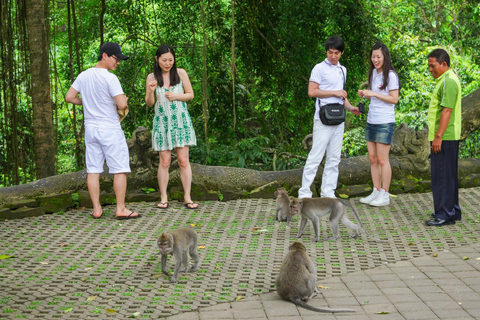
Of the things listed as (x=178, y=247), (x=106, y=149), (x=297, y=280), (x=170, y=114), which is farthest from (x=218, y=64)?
(x=297, y=280)

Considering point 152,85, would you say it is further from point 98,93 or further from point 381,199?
point 381,199

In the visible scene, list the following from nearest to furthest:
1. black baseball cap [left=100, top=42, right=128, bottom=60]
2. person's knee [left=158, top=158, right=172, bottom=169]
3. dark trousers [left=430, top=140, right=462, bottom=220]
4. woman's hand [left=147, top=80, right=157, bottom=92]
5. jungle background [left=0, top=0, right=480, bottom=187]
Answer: dark trousers [left=430, top=140, right=462, bottom=220] → black baseball cap [left=100, top=42, right=128, bottom=60] → woman's hand [left=147, top=80, right=157, bottom=92] → person's knee [left=158, top=158, right=172, bottom=169] → jungle background [left=0, top=0, right=480, bottom=187]

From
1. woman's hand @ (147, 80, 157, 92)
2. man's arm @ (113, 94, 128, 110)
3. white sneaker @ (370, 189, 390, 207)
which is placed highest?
woman's hand @ (147, 80, 157, 92)

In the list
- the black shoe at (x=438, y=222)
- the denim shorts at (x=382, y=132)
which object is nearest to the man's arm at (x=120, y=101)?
the denim shorts at (x=382, y=132)

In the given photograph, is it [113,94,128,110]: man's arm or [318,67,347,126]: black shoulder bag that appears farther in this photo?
[318,67,347,126]: black shoulder bag

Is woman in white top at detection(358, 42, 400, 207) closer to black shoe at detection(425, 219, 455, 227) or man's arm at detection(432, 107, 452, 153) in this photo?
man's arm at detection(432, 107, 452, 153)

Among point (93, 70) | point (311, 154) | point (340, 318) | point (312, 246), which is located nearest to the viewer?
point (340, 318)

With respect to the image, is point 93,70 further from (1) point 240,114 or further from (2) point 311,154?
(1) point 240,114

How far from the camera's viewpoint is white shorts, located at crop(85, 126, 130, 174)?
7262 millimetres

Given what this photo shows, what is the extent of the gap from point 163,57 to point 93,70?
2.60ft

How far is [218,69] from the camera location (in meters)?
10.4

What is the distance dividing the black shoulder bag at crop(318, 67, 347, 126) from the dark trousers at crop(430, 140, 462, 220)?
3.63 feet

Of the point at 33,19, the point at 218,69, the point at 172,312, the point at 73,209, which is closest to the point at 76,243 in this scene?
the point at 73,209

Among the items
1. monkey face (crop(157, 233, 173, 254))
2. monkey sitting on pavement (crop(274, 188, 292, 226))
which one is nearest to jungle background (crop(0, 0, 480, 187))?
monkey sitting on pavement (crop(274, 188, 292, 226))
